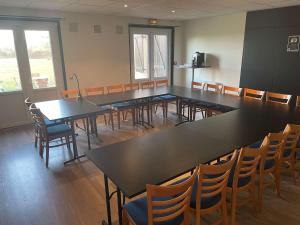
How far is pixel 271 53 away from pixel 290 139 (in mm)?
3442

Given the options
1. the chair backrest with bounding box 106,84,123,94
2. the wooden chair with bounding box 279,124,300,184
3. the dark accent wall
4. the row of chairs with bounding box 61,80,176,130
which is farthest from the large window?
the wooden chair with bounding box 279,124,300,184

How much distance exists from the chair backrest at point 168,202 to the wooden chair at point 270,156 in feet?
2.79

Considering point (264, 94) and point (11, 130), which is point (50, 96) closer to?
point (11, 130)

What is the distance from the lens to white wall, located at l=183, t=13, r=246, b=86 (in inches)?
223

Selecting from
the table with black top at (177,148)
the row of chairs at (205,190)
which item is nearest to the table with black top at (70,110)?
the table with black top at (177,148)

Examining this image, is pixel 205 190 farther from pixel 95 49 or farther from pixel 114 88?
pixel 95 49

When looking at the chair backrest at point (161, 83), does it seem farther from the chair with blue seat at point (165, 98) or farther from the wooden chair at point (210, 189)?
the wooden chair at point (210, 189)

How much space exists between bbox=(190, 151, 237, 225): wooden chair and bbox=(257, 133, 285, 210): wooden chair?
422 millimetres

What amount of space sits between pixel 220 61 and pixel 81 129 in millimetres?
4141

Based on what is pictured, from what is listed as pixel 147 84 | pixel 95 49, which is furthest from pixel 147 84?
pixel 95 49

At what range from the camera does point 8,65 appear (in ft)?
15.3

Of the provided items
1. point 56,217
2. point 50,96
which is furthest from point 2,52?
point 56,217

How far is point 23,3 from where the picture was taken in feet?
13.1

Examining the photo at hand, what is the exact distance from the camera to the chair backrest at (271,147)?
1.95 meters
